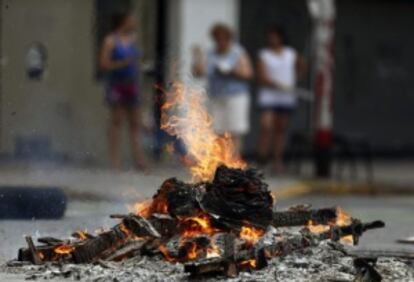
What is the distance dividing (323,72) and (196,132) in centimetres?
895

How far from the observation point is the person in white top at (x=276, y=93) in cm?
1928

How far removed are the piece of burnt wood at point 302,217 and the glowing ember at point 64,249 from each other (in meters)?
1.47

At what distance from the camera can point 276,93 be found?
19.4 meters

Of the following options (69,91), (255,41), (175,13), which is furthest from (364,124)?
(69,91)

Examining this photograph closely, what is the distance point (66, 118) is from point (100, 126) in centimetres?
66

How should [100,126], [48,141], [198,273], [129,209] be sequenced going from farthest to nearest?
[100,126]
[48,141]
[129,209]
[198,273]

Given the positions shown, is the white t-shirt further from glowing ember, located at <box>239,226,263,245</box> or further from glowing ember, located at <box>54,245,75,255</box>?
glowing ember, located at <box>54,245,75,255</box>

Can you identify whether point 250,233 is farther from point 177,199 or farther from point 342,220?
point 342,220

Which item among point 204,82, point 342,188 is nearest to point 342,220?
point 342,188

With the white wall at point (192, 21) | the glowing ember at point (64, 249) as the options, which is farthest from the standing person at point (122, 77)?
the glowing ember at point (64, 249)

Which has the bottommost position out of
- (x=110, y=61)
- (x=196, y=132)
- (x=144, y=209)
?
(x=144, y=209)

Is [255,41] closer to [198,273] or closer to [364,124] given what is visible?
[364,124]

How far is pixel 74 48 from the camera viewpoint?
20250mm

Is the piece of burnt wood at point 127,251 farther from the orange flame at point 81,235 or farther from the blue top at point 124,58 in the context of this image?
the blue top at point 124,58
